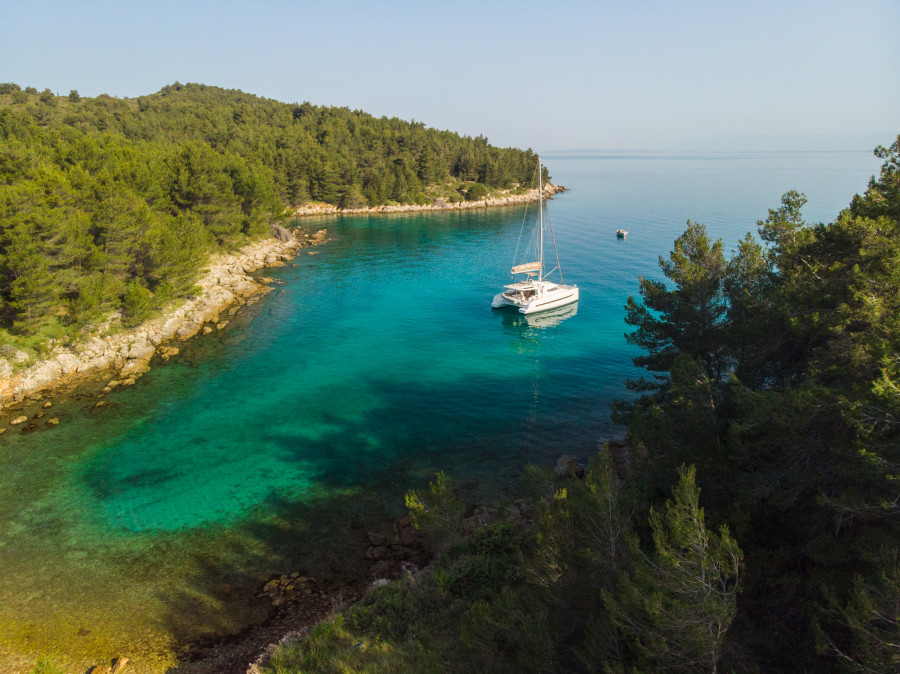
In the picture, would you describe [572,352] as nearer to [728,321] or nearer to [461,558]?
[728,321]

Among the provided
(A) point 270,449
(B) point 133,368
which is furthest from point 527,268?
(B) point 133,368

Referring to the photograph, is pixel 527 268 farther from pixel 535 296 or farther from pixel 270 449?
pixel 270 449

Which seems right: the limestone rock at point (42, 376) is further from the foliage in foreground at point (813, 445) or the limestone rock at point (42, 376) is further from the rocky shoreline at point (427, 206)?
the rocky shoreline at point (427, 206)

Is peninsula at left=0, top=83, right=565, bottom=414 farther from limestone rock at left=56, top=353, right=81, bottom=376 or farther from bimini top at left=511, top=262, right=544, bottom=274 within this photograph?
bimini top at left=511, top=262, right=544, bottom=274

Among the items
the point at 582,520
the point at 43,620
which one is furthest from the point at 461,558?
the point at 43,620

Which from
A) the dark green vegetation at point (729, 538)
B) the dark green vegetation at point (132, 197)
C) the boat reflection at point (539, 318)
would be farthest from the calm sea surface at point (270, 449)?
the dark green vegetation at point (132, 197)
